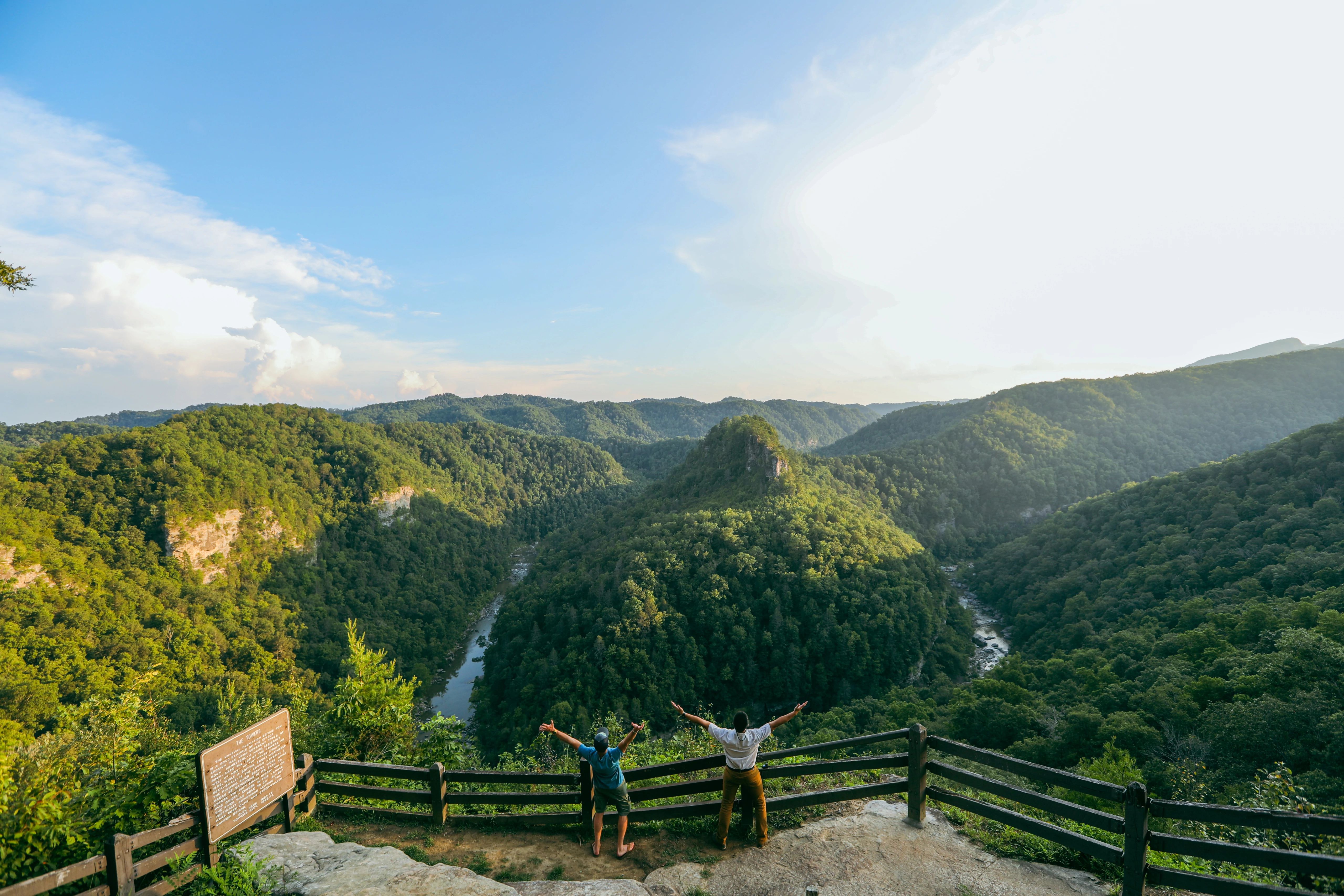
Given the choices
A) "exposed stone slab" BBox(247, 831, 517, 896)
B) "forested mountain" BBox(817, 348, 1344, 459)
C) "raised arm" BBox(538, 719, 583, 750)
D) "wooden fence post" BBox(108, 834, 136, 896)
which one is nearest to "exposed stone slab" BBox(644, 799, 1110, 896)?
"raised arm" BBox(538, 719, 583, 750)

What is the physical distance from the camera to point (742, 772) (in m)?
Answer: 6.43

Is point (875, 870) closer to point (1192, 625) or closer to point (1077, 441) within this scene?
point (1192, 625)

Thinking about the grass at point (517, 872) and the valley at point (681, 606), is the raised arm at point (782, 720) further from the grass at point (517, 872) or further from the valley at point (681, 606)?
the valley at point (681, 606)

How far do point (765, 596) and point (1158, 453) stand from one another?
11564 cm

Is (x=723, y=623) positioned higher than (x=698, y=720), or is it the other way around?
(x=698, y=720)

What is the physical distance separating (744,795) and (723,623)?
4842 centimetres

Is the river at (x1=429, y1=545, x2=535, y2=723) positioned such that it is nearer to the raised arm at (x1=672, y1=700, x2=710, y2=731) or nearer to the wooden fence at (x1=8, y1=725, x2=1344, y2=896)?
the wooden fence at (x1=8, y1=725, x2=1344, y2=896)

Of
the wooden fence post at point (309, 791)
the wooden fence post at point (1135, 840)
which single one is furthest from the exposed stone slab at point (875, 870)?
the wooden fence post at point (309, 791)

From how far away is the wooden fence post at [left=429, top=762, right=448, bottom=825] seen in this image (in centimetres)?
771

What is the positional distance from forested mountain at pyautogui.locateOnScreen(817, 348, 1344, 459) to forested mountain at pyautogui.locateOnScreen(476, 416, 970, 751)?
70.4m


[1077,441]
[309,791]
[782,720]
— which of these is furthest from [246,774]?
[1077,441]

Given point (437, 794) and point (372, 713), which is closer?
point (437, 794)

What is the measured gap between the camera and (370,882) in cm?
579

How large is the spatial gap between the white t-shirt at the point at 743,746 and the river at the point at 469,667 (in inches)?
1767
